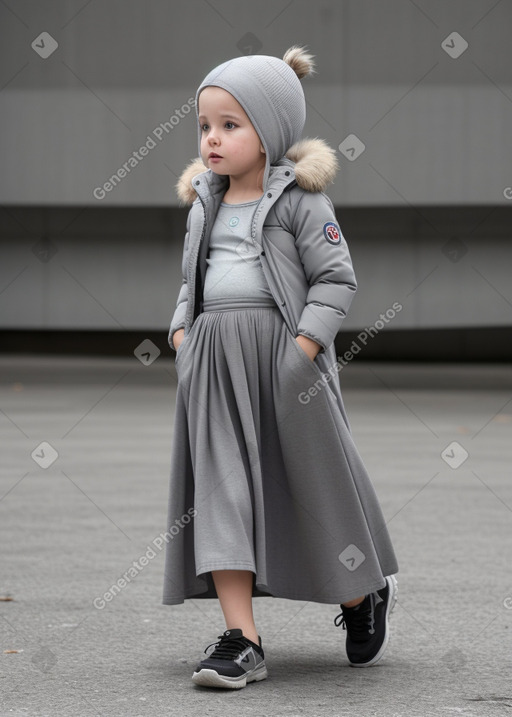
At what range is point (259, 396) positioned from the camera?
12.7 ft

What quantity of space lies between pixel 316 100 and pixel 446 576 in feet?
50.0

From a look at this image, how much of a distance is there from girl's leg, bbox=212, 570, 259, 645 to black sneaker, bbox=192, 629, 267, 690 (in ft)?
0.11

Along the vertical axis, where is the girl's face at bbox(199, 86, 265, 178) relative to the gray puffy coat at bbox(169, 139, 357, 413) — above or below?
above

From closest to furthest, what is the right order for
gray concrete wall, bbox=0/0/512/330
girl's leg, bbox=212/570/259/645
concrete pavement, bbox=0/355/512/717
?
concrete pavement, bbox=0/355/512/717
girl's leg, bbox=212/570/259/645
gray concrete wall, bbox=0/0/512/330

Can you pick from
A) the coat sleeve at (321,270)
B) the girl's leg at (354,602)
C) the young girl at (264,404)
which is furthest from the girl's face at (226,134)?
the girl's leg at (354,602)

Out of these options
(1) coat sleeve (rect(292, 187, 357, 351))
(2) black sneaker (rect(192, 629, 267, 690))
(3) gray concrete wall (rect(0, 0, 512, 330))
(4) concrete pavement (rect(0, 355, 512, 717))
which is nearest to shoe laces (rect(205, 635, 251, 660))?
(2) black sneaker (rect(192, 629, 267, 690))

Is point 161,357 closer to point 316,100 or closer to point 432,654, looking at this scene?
point 316,100

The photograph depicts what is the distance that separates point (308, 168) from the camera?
392cm

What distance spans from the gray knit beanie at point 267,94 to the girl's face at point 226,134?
0.08 ft

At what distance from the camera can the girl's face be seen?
3.86 meters

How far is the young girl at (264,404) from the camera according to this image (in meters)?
3.75

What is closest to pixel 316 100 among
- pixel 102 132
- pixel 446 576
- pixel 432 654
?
pixel 102 132

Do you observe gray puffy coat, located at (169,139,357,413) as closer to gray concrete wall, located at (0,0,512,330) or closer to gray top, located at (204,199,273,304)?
gray top, located at (204,199,273,304)

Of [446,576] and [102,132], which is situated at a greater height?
[102,132]
